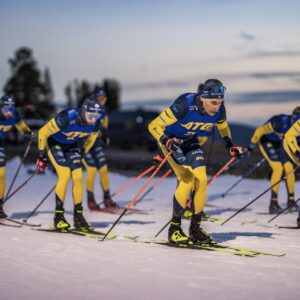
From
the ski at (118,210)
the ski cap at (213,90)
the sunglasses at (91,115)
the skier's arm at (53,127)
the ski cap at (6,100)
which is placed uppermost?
the ski cap at (213,90)

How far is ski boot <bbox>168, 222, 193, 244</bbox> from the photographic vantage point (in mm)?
6973

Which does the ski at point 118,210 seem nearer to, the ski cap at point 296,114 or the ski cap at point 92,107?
the ski cap at point 92,107

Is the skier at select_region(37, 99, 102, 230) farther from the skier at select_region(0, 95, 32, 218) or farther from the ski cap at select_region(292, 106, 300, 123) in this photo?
the ski cap at select_region(292, 106, 300, 123)

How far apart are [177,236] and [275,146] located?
411 centimetres

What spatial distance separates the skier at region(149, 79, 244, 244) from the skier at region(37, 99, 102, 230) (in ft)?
4.61

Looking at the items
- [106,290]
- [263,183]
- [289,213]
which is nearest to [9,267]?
[106,290]

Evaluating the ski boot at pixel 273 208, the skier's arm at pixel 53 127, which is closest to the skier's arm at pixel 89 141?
the skier's arm at pixel 53 127

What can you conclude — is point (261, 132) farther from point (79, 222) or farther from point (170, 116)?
point (170, 116)

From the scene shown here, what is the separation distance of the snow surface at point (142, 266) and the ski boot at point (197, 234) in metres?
0.37

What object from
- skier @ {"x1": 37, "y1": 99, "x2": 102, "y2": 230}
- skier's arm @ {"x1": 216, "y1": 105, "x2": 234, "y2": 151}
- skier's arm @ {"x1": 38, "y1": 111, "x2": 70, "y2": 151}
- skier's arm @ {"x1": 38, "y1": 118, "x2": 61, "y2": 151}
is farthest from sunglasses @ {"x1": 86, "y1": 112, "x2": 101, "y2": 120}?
skier's arm @ {"x1": 216, "y1": 105, "x2": 234, "y2": 151}

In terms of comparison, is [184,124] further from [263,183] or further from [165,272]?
[263,183]

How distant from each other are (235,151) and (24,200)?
18.1 ft

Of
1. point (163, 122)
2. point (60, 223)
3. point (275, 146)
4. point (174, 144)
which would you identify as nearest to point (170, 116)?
point (163, 122)

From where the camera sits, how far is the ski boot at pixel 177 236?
697cm
